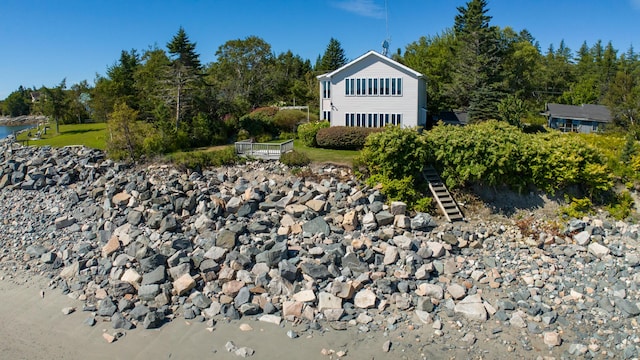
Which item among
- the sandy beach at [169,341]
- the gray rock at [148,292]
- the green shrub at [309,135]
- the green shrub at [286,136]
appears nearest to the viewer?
the sandy beach at [169,341]

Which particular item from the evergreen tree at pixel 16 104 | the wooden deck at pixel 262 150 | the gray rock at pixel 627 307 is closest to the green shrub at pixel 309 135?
the wooden deck at pixel 262 150

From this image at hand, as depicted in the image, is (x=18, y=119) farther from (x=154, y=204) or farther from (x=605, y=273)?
(x=605, y=273)

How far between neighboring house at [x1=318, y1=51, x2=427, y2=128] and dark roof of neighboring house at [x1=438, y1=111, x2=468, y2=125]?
9.33 m

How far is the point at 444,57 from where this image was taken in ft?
145

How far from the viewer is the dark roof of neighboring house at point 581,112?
129ft

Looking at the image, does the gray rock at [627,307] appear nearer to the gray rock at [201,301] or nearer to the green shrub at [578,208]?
the green shrub at [578,208]

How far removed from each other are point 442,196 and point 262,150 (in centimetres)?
909

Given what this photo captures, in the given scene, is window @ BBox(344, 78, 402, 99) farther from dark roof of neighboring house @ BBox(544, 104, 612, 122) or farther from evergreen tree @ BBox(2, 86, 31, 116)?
evergreen tree @ BBox(2, 86, 31, 116)

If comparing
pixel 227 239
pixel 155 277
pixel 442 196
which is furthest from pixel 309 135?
pixel 155 277

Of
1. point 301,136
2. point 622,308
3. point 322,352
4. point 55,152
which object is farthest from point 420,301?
point 55,152

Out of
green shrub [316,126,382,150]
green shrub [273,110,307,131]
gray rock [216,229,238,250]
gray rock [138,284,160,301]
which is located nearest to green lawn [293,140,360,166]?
green shrub [316,126,382,150]

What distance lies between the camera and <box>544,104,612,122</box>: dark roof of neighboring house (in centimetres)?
3934

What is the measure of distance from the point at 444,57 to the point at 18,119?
8502 centimetres

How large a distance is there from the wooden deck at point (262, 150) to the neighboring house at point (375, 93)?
6607mm
